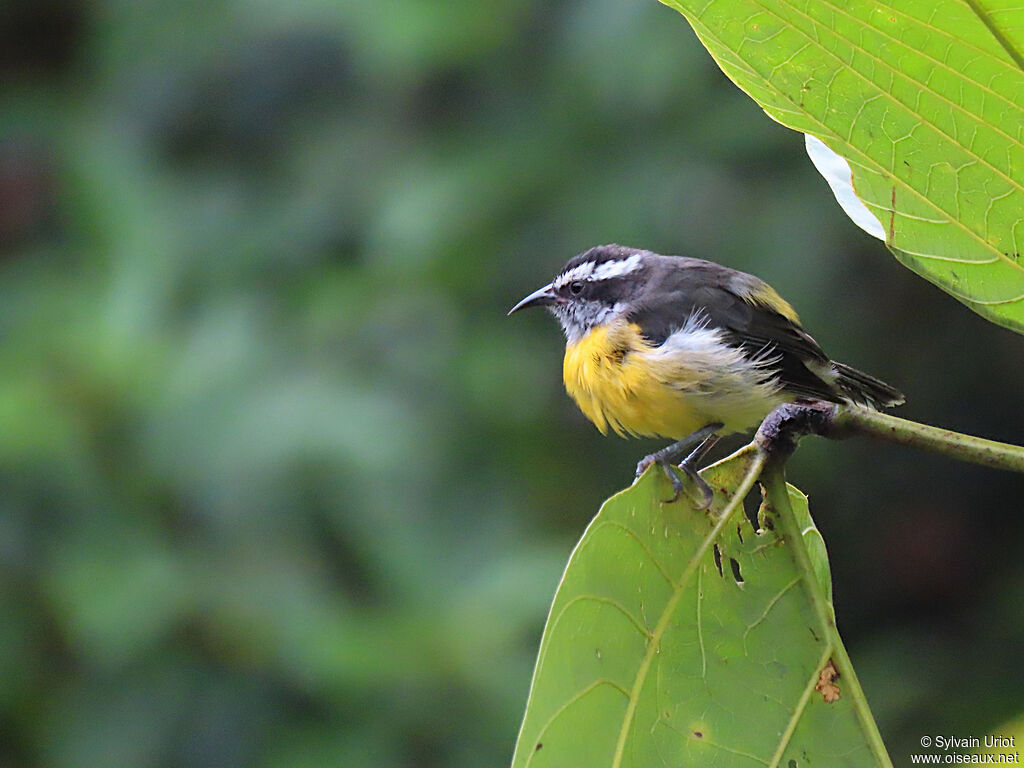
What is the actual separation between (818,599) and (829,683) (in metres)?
0.10

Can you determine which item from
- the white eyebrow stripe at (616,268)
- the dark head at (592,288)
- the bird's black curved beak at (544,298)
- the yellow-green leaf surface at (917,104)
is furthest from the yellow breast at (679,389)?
the yellow-green leaf surface at (917,104)

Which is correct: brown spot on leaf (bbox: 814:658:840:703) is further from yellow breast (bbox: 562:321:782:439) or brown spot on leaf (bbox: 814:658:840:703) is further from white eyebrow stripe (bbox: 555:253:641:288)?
white eyebrow stripe (bbox: 555:253:641:288)

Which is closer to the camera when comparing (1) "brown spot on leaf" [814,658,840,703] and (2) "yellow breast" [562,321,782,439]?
(1) "brown spot on leaf" [814,658,840,703]

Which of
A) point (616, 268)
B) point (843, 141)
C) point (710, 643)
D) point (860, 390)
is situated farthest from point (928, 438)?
point (616, 268)

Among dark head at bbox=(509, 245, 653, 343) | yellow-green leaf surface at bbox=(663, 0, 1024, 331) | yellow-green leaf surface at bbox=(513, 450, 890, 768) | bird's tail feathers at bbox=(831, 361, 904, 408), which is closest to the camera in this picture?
yellow-green leaf surface at bbox=(663, 0, 1024, 331)

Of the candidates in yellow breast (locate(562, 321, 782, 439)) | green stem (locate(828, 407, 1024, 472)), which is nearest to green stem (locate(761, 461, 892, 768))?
green stem (locate(828, 407, 1024, 472))

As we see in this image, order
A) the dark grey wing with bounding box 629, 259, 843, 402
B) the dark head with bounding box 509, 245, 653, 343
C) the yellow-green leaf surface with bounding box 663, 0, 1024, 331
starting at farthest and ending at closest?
the dark head with bounding box 509, 245, 653, 343 < the dark grey wing with bounding box 629, 259, 843, 402 < the yellow-green leaf surface with bounding box 663, 0, 1024, 331

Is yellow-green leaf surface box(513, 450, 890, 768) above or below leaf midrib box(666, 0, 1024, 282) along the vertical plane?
below

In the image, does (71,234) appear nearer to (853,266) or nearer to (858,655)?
(853,266)

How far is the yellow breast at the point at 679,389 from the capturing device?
8.82 feet

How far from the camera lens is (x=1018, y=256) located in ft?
3.55

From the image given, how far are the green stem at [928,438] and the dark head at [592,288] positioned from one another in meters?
2.00

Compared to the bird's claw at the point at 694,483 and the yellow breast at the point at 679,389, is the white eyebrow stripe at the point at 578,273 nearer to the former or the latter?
the yellow breast at the point at 679,389

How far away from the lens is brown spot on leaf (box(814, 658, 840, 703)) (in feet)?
4.51
